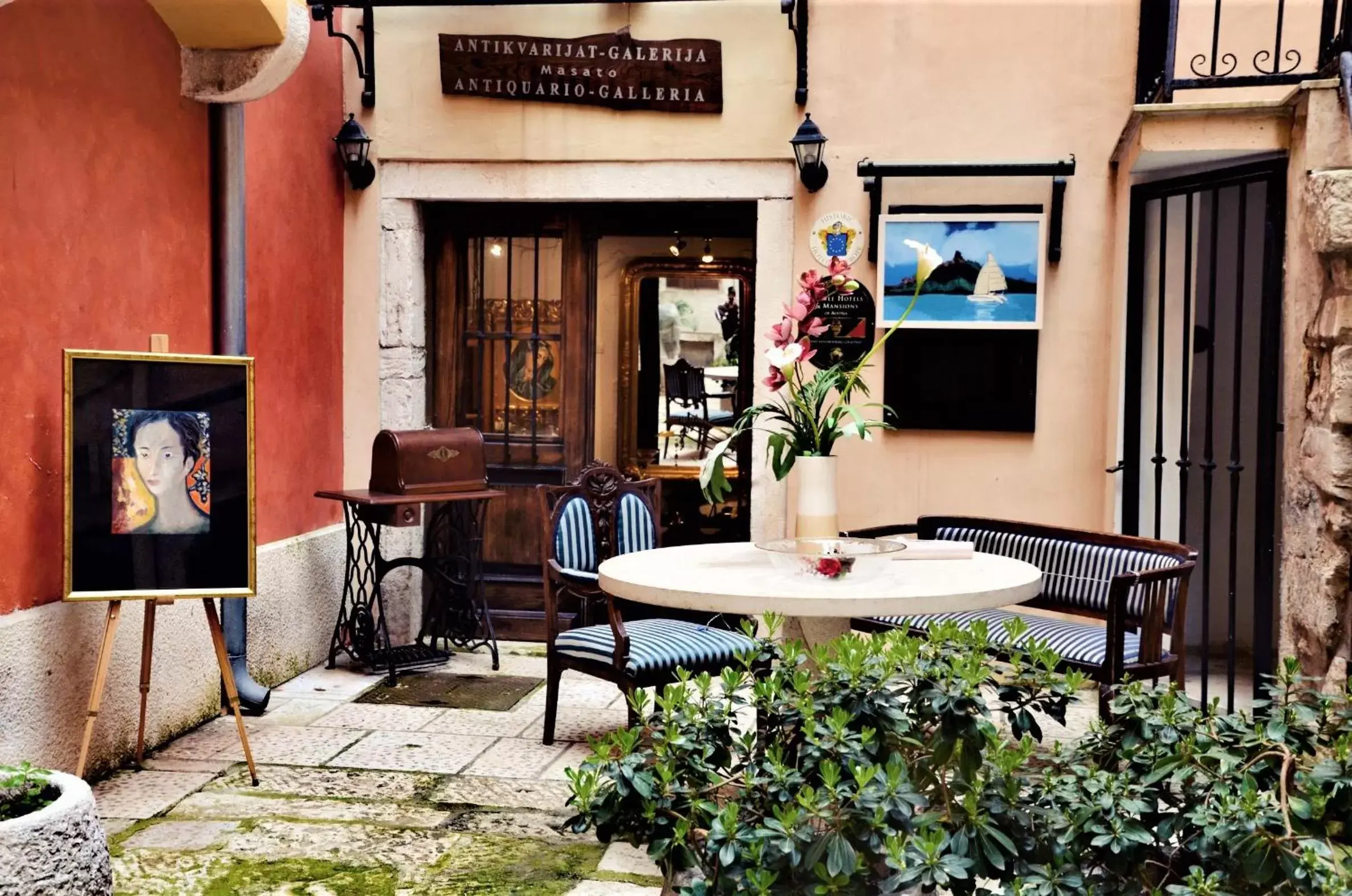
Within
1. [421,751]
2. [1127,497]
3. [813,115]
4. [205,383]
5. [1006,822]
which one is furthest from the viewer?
[813,115]

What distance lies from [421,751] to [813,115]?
3393mm

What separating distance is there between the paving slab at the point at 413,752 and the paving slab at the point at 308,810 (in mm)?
376

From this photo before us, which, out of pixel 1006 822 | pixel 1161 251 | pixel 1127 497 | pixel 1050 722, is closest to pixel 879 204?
pixel 1161 251

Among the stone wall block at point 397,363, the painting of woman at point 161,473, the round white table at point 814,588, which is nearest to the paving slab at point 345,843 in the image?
the round white table at point 814,588

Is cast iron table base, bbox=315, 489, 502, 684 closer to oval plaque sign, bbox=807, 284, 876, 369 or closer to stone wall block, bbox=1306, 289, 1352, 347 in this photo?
oval plaque sign, bbox=807, 284, 876, 369

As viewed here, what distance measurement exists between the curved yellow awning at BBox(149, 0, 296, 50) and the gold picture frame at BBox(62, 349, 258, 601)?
119cm

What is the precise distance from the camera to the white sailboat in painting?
18.5ft

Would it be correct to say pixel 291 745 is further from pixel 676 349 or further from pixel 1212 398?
pixel 1212 398

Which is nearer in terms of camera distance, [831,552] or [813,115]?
[831,552]

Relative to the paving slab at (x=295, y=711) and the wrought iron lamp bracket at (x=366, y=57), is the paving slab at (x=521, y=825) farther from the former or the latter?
the wrought iron lamp bracket at (x=366, y=57)

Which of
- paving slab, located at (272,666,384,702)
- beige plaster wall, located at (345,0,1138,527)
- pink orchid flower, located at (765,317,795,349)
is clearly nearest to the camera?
pink orchid flower, located at (765,317,795,349)

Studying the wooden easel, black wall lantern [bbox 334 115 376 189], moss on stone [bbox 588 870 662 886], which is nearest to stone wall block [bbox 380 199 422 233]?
black wall lantern [bbox 334 115 376 189]

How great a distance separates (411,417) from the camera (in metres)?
6.15

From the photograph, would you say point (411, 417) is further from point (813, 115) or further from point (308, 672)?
point (813, 115)
